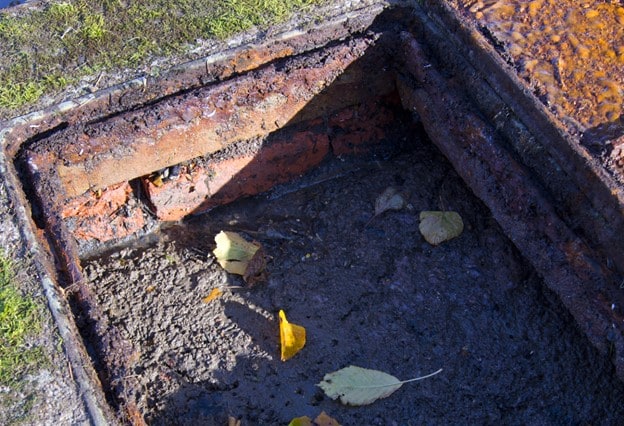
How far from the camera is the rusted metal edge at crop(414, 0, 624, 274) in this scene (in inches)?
82.7

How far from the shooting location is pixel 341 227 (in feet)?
9.12

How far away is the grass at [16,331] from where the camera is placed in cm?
192

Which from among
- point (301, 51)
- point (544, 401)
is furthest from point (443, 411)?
point (301, 51)

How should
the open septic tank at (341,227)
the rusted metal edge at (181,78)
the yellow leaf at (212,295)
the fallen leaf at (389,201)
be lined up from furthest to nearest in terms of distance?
the fallen leaf at (389,201) < the yellow leaf at (212,295) < the rusted metal edge at (181,78) < the open septic tank at (341,227)

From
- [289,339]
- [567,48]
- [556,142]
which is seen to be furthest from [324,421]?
[567,48]

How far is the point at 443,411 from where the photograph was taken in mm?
2291

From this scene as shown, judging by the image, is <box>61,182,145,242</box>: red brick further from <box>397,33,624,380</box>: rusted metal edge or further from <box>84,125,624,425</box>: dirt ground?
<box>397,33,624,380</box>: rusted metal edge

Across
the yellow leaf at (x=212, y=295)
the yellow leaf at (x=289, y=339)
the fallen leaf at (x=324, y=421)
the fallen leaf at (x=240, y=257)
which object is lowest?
the fallen leaf at (x=324, y=421)

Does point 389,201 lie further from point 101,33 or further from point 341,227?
point 101,33

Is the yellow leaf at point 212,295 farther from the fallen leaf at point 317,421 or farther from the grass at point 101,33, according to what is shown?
the grass at point 101,33

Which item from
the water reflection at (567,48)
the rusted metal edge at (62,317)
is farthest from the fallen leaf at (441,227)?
the rusted metal edge at (62,317)

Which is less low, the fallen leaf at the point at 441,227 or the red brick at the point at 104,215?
the red brick at the point at 104,215

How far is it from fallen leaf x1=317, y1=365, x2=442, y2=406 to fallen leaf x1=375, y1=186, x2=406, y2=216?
26.8 inches

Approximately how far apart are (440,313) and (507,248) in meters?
0.31
